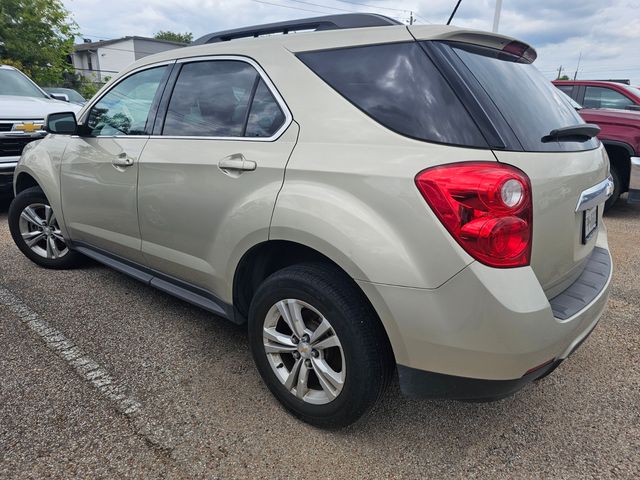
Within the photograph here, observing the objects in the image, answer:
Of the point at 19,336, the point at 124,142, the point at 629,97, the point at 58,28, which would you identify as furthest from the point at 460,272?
the point at 58,28

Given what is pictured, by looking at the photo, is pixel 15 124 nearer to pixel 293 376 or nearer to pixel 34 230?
pixel 34 230

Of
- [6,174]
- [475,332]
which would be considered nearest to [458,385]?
[475,332]

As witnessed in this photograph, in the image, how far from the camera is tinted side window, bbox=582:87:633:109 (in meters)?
6.90

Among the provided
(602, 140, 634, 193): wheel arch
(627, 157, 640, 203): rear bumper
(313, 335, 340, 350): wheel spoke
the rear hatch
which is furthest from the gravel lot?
(602, 140, 634, 193): wheel arch

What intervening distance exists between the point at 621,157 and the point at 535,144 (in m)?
5.15

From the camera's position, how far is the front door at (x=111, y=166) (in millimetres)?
2848

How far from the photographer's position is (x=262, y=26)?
255cm

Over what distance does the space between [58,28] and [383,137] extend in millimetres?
21118

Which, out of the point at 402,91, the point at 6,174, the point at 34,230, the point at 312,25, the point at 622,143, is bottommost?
the point at 34,230

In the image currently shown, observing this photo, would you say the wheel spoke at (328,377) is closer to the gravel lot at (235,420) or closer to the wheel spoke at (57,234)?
the gravel lot at (235,420)

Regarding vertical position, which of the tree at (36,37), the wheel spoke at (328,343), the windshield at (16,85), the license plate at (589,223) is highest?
the tree at (36,37)

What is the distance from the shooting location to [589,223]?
206 cm

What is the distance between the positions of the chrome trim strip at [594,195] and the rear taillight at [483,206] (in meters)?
0.44

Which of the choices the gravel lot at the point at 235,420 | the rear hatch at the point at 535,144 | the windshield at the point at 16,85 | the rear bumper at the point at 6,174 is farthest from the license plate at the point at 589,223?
the windshield at the point at 16,85
